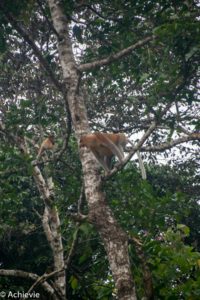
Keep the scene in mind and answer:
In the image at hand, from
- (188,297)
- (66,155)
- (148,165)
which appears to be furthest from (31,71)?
(188,297)

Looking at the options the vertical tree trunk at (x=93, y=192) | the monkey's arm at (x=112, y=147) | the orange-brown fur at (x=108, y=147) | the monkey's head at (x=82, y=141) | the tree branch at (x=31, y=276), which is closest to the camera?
the vertical tree trunk at (x=93, y=192)

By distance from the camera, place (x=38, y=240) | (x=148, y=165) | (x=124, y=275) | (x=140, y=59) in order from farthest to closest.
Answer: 1. (x=148, y=165)
2. (x=38, y=240)
3. (x=140, y=59)
4. (x=124, y=275)

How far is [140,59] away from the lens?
695 cm

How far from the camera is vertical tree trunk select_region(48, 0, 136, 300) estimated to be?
505 cm

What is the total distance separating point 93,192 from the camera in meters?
5.61

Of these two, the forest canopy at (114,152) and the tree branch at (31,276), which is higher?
the forest canopy at (114,152)

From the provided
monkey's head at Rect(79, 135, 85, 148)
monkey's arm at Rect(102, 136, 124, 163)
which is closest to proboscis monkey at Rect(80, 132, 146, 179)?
monkey's arm at Rect(102, 136, 124, 163)

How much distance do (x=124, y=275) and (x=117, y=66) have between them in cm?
351

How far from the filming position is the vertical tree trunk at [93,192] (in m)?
5.05

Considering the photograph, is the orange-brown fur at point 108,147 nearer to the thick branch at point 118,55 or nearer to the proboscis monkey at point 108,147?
the proboscis monkey at point 108,147

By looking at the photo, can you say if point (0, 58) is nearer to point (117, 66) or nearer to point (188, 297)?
point (117, 66)

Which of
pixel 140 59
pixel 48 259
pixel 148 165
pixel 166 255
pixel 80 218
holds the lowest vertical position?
pixel 166 255

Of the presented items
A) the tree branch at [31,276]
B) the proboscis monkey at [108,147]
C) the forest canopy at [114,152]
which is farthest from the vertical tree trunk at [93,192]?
the tree branch at [31,276]

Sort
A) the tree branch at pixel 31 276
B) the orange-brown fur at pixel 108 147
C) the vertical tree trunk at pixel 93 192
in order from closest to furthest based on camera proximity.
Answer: the vertical tree trunk at pixel 93 192, the tree branch at pixel 31 276, the orange-brown fur at pixel 108 147
